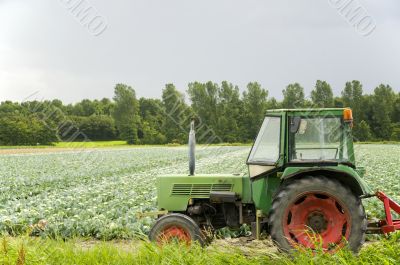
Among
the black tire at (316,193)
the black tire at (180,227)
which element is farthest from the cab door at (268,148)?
Result: the black tire at (180,227)

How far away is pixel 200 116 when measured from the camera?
230 ft

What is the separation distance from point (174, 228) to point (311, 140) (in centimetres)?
219

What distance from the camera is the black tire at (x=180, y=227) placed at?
653 cm

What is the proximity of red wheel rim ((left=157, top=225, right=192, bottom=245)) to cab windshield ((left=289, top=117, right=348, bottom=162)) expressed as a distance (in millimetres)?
1786

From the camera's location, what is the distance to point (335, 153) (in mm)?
6219

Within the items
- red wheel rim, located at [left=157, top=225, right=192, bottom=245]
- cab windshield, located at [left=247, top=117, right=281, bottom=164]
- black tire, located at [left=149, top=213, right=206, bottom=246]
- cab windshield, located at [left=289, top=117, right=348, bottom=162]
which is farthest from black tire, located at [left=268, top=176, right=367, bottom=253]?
red wheel rim, located at [left=157, top=225, right=192, bottom=245]

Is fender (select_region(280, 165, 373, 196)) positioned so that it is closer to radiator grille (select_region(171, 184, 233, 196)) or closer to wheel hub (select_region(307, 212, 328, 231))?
wheel hub (select_region(307, 212, 328, 231))

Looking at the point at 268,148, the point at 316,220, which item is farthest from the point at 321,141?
the point at 316,220

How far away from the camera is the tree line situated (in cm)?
6575

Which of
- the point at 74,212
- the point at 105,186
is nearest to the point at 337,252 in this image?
the point at 74,212

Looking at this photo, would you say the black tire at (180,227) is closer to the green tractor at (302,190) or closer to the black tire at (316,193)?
the green tractor at (302,190)

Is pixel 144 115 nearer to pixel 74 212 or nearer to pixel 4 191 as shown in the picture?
pixel 4 191

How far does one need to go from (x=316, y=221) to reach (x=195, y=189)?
5.92 feet

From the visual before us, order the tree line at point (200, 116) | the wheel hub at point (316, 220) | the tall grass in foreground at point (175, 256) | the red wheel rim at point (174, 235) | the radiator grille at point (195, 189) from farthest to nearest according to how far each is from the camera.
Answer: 1. the tree line at point (200, 116)
2. the radiator grille at point (195, 189)
3. the red wheel rim at point (174, 235)
4. the wheel hub at point (316, 220)
5. the tall grass in foreground at point (175, 256)
